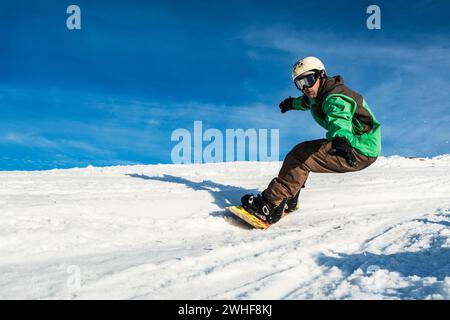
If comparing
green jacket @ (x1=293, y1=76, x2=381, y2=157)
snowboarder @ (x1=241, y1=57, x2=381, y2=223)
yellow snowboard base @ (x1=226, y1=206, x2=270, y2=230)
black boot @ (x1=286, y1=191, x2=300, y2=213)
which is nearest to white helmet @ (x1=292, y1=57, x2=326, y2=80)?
snowboarder @ (x1=241, y1=57, x2=381, y2=223)

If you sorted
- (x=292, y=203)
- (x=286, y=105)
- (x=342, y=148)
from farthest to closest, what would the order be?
(x=286, y=105)
(x=292, y=203)
(x=342, y=148)

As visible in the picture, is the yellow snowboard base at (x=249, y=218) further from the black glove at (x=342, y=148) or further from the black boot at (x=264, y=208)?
the black glove at (x=342, y=148)

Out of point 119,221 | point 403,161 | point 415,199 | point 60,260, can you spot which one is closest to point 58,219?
point 119,221

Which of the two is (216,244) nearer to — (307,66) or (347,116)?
(347,116)

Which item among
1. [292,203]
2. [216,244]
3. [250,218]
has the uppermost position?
[292,203]

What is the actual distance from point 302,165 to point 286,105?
5.16ft

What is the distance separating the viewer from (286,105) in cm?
660

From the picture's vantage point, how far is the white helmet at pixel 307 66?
5.29 m

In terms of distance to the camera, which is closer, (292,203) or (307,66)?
(307,66)

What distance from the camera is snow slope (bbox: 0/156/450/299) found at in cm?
296

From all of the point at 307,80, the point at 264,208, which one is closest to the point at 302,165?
the point at 264,208

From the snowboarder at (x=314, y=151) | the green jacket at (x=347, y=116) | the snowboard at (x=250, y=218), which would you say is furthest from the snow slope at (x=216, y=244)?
the green jacket at (x=347, y=116)

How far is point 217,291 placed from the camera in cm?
292

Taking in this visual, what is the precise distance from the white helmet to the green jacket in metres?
0.20
